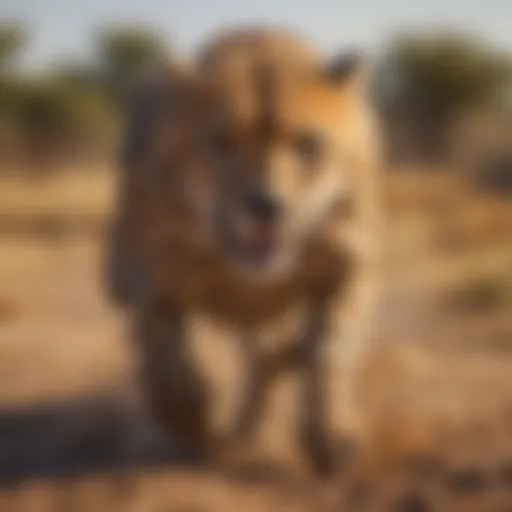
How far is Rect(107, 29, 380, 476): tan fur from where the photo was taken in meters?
1.25

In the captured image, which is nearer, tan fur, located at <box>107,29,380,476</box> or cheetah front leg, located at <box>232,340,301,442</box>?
tan fur, located at <box>107,29,380,476</box>

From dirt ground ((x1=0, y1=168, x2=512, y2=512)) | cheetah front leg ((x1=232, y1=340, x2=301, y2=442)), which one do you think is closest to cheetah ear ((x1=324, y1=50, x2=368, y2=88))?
dirt ground ((x1=0, y1=168, x2=512, y2=512))

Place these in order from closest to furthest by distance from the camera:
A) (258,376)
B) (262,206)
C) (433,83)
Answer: (262,206), (433,83), (258,376)

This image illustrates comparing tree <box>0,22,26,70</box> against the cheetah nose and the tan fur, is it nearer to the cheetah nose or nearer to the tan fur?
the tan fur

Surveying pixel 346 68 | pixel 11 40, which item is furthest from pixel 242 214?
pixel 11 40

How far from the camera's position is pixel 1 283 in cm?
137

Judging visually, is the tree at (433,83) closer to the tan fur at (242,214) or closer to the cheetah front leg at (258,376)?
the tan fur at (242,214)

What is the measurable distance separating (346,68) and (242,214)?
0.64 feet

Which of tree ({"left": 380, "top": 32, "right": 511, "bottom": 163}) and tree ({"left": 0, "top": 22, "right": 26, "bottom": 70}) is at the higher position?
tree ({"left": 0, "top": 22, "right": 26, "bottom": 70})

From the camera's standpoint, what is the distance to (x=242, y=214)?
4.06 feet

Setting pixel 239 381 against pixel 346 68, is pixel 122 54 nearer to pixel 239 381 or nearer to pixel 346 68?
pixel 346 68

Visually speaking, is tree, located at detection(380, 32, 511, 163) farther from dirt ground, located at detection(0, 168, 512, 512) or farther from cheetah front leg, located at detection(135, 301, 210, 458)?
cheetah front leg, located at detection(135, 301, 210, 458)

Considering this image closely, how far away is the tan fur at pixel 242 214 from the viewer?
49.2 inches

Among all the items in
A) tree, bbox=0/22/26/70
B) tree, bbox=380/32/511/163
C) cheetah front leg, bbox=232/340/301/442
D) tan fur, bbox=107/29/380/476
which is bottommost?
cheetah front leg, bbox=232/340/301/442
